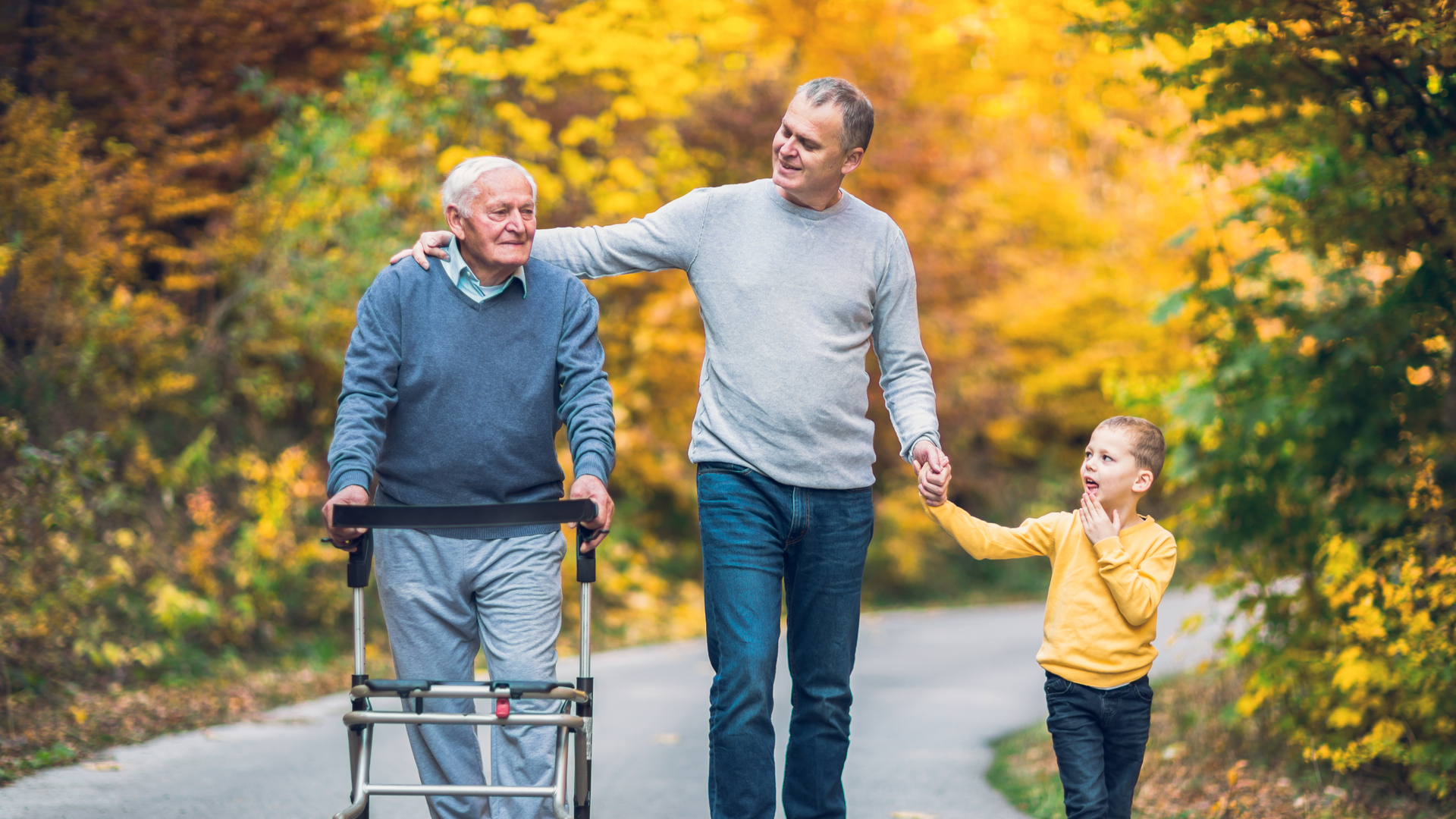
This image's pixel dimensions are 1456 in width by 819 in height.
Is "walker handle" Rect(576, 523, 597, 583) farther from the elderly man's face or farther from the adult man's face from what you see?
the adult man's face

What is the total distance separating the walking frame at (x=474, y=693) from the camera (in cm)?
319

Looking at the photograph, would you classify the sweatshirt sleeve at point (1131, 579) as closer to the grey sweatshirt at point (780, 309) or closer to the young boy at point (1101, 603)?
the young boy at point (1101, 603)

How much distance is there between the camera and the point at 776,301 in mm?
3648

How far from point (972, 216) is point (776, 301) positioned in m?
11.1

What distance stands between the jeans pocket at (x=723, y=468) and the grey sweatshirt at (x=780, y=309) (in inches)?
0.7

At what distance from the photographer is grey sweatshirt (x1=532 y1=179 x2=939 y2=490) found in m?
3.62

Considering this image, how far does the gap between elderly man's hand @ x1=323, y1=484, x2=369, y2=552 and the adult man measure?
63 centimetres

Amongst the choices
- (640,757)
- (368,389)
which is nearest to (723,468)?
(368,389)

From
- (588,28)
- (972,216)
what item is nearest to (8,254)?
(588,28)

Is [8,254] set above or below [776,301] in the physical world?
above

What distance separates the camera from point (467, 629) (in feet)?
11.7

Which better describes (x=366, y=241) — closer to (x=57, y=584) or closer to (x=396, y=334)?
(x=57, y=584)

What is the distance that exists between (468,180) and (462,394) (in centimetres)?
54

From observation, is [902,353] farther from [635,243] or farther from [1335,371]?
[1335,371]
